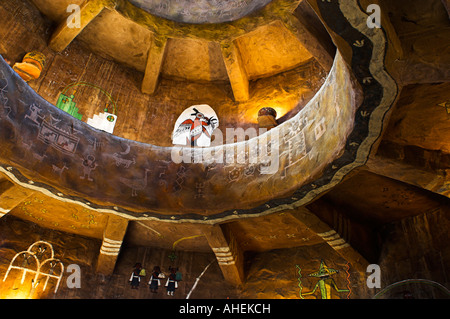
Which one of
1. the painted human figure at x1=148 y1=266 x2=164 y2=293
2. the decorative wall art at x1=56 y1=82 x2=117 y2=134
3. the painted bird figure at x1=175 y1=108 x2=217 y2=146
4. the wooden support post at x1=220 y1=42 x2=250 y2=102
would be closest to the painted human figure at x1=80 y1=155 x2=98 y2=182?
the decorative wall art at x1=56 y1=82 x2=117 y2=134

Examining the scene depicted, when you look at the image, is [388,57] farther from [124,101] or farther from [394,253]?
[124,101]

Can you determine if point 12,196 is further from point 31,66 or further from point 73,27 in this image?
point 73,27

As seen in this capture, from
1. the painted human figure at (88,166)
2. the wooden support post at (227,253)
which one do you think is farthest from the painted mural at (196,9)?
the wooden support post at (227,253)

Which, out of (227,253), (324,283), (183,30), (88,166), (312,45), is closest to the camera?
(312,45)

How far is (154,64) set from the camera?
10.5m

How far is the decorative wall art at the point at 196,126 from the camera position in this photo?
10.3 meters

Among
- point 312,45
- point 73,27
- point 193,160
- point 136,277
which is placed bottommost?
point 136,277

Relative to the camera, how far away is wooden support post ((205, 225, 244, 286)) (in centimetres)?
872

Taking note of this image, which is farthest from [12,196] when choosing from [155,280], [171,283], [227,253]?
[227,253]

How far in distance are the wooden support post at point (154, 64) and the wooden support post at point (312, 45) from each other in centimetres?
362

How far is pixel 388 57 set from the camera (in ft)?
16.0

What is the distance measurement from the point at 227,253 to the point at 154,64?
5446mm

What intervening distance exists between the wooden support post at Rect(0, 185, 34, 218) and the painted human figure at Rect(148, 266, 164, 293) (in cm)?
363
